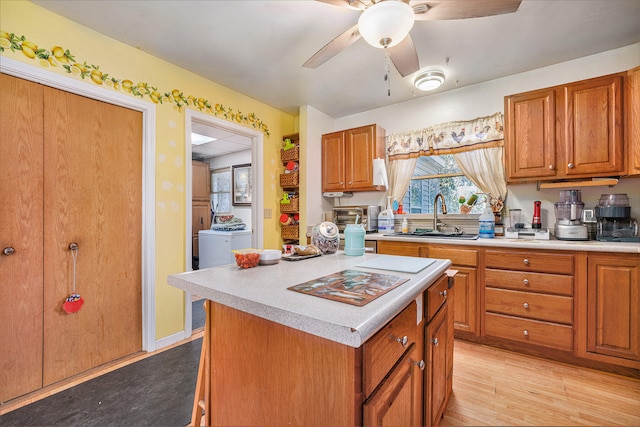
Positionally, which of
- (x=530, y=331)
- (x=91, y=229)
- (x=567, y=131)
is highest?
(x=567, y=131)

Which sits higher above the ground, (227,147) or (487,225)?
(227,147)

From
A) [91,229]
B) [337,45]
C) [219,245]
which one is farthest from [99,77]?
[219,245]

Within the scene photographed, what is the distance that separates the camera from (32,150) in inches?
68.1

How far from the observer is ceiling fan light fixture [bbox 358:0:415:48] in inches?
51.4

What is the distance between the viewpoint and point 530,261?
203 cm

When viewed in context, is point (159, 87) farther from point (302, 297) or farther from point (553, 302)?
point (553, 302)

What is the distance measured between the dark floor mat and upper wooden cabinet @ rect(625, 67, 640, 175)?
131 inches

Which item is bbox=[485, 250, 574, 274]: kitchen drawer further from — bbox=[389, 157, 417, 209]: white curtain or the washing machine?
the washing machine

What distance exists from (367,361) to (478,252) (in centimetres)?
194

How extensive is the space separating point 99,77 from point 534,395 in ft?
11.9

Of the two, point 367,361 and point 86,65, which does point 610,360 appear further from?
point 86,65

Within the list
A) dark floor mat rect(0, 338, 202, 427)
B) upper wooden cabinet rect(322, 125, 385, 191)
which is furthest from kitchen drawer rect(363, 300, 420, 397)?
upper wooden cabinet rect(322, 125, 385, 191)

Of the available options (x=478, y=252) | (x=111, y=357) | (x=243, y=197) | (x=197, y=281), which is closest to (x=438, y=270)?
(x=197, y=281)

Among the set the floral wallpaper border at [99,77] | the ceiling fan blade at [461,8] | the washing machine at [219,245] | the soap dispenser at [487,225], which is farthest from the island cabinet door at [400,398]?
the washing machine at [219,245]
